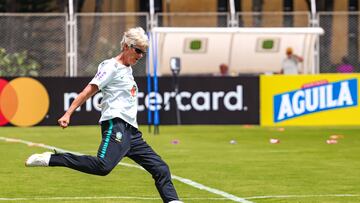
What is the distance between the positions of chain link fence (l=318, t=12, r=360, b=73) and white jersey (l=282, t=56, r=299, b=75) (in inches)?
41.4

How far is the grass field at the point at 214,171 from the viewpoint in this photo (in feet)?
42.8

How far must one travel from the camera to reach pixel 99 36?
32.2 m

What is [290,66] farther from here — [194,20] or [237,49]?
[194,20]

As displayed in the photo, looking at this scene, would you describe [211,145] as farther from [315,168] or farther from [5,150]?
[315,168]

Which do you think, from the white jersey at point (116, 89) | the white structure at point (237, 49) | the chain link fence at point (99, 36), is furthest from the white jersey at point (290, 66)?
the white jersey at point (116, 89)

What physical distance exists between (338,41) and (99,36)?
6701 mm

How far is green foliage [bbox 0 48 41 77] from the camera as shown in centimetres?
3127

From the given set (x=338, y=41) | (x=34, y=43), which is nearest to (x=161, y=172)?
(x=34, y=43)

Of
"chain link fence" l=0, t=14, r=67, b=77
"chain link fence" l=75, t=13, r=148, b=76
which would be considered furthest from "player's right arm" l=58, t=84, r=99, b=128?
"chain link fence" l=75, t=13, r=148, b=76

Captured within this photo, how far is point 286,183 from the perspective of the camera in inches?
568

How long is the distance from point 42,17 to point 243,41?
5770 millimetres

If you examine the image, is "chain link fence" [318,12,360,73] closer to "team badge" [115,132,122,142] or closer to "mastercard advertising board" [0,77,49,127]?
"mastercard advertising board" [0,77,49,127]

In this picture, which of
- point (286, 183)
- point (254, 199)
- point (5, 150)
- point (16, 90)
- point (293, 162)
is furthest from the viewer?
point (16, 90)

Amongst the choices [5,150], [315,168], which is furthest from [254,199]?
[5,150]
